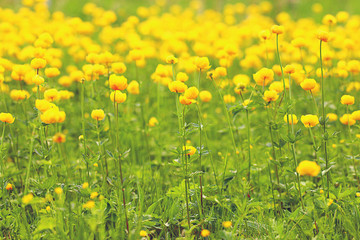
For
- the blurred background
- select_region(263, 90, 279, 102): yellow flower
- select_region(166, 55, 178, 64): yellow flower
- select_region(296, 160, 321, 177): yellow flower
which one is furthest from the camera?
the blurred background

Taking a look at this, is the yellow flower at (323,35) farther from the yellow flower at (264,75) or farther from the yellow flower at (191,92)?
the yellow flower at (191,92)

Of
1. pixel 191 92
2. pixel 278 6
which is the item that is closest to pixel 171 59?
pixel 191 92

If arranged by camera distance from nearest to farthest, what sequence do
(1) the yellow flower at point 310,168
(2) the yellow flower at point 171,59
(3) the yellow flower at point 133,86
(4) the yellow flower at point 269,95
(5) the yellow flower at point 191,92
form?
1. (1) the yellow flower at point 310,168
2. (5) the yellow flower at point 191,92
3. (4) the yellow flower at point 269,95
4. (2) the yellow flower at point 171,59
5. (3) the yellow flower at point 133,86

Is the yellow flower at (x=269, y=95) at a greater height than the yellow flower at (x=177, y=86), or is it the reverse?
the yellow flower at (x=177, y=86)

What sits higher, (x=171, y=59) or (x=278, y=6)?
(x=278, y=6)

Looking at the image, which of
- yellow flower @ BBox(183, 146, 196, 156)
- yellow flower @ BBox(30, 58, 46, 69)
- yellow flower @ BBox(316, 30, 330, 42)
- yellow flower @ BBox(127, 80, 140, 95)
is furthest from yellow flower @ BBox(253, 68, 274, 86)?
yellow flower @ BBox(30, 58, 46, 69)

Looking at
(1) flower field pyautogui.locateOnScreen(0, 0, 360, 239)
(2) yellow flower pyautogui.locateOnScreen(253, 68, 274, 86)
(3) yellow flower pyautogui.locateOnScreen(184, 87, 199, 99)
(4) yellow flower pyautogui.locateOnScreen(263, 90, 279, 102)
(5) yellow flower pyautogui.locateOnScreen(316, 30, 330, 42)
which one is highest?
(5) yellow flower pyautogui.locateOnScreen(316, 30, 330, 42)

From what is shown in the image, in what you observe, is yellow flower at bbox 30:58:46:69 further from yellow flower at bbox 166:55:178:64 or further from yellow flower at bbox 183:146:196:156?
yellow flower at bbox 183:146:196:156

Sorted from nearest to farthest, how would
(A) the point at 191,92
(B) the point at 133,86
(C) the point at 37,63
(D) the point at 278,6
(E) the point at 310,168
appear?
1. (E) the point at 310,168
2. (A) the point at 191,92
3. (C) the point at 37,63
4. (B) the point at 133,86
5. (D) the point at 278,6

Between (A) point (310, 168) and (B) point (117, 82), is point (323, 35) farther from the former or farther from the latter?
(B) point (117, 82)

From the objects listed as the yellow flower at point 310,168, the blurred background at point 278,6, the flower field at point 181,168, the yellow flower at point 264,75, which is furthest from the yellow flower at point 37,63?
the blurred background at point 278,6

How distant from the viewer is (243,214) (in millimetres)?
2111

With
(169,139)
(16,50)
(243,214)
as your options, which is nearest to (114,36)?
(16,50)

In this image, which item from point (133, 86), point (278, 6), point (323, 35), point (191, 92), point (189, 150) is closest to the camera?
point (191, 92)
